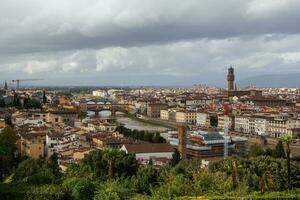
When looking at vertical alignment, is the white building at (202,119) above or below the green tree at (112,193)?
below

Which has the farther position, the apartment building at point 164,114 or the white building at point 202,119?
Answer: the apartment building at point 164,114

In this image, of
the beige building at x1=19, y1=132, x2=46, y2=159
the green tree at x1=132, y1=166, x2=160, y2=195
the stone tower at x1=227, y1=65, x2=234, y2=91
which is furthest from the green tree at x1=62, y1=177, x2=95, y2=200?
the stone tower at x1=227, y1=65, x2=234, y2=91

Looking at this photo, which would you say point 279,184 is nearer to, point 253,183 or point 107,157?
point 253,183

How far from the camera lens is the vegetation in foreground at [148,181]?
41.3ft

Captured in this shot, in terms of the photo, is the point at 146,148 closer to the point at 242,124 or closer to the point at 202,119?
the point at 242,124

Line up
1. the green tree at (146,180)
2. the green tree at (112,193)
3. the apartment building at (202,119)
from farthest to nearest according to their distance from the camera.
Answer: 1. the apartment building at (202,119)
2. the green tree at (146,180)
3. the green tree at (112,193)

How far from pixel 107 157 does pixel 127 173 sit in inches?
75.6

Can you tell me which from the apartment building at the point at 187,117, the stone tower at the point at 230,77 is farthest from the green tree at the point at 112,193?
the stone tower at the point at 230,77

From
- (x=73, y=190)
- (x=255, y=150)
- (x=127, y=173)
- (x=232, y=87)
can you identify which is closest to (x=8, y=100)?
(x=232, y=87)

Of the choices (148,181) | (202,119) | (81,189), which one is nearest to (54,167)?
(148,181)

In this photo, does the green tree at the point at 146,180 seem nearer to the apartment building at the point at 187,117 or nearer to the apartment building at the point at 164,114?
the apartment building at the point at 187,117

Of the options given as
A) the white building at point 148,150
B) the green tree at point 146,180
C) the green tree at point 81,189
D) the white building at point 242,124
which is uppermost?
the green tree at point 81,189

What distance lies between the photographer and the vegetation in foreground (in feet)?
41.3

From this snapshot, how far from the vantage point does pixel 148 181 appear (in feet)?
57.8
